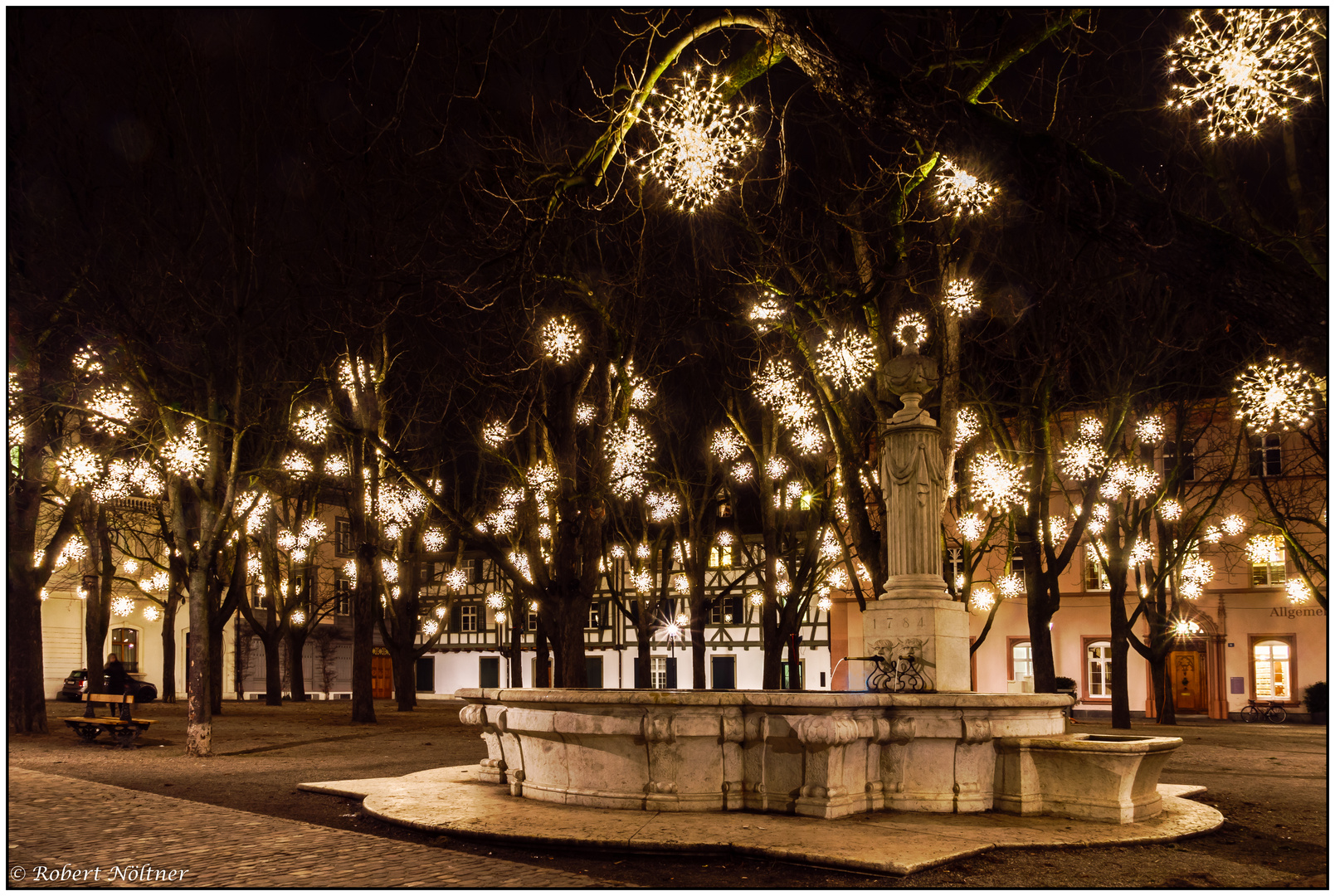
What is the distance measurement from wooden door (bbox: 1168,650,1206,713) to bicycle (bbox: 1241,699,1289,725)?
256 cm

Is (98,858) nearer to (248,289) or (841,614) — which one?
(248,289)

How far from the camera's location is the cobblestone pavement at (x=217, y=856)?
668cm

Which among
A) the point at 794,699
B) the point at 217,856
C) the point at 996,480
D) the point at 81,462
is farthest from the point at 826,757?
the point at 81,462

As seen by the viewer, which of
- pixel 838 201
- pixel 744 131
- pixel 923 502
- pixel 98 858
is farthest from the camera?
pixel 838 201

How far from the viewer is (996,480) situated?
1794cm

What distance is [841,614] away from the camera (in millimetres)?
41031

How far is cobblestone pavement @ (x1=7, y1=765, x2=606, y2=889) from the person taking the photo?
6.68 meters

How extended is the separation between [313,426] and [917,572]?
10671mm

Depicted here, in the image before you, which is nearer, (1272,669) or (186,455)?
(186,455)

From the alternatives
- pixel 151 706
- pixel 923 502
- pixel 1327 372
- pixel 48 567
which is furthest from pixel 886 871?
pixel 151 706

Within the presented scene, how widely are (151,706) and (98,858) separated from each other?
97.4ft

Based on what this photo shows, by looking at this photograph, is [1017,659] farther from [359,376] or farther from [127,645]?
[127,645]

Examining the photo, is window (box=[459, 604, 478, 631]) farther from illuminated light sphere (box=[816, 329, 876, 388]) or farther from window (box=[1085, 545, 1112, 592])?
illuminated light sphere (box=[816, 329, 876, 388])

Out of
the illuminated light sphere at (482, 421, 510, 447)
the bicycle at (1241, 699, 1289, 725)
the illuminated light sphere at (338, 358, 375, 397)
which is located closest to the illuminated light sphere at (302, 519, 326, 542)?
the illuminated light sphere at (338, 358, 375, 397)
